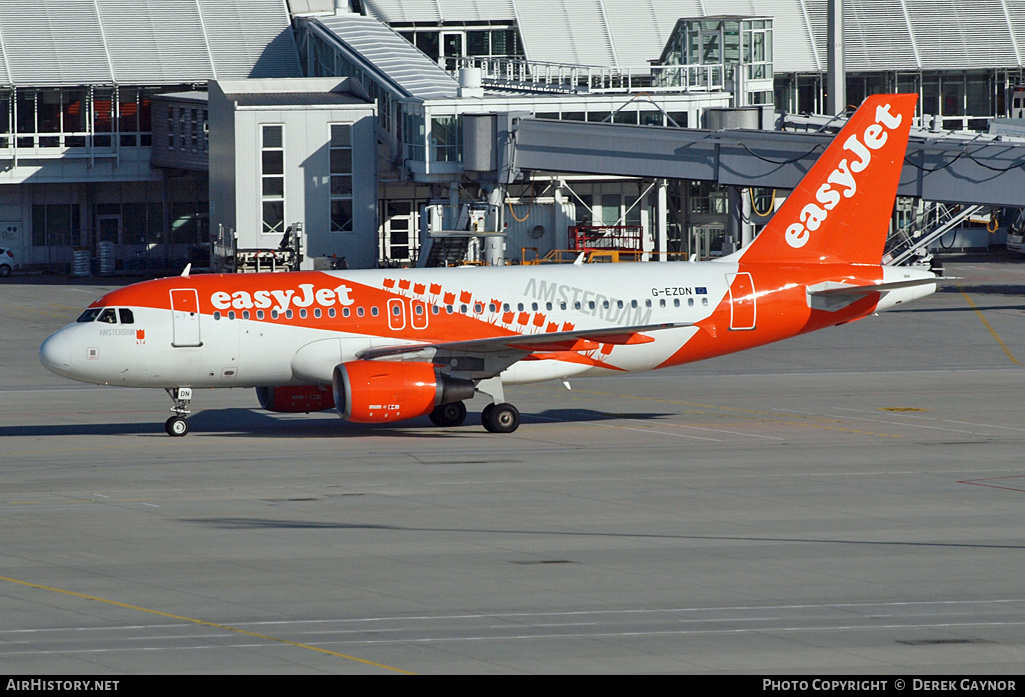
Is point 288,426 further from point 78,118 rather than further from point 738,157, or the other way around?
point 78,118

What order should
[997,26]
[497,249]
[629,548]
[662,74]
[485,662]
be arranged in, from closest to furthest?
[485,662], [629,548], [497,249], [662,74], [997,26]

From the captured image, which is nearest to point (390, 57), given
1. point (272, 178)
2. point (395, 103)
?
point (395, 103)

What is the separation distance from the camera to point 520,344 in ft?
113

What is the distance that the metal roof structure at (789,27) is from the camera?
10138 centimetres

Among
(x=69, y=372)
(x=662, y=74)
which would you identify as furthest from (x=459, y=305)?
(x=662, y=74)

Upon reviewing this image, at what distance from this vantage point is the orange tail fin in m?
38.5

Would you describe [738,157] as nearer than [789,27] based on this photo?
Yes

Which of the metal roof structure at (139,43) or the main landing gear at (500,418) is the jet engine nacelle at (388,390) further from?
the metal roof structure at (139,43)

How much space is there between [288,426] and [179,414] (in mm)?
3104

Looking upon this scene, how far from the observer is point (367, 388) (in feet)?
109

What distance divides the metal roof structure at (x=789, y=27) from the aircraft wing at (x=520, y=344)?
6788 centimetres

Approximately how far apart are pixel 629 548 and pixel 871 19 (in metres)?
90.8

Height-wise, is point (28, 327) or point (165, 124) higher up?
point (165, 124)

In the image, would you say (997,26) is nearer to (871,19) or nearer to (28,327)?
(871,19)
